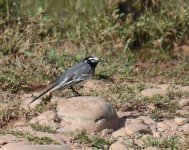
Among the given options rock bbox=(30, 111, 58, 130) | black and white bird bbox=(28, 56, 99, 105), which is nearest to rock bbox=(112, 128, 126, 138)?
rock bbox=(30, 111, 58, 130)

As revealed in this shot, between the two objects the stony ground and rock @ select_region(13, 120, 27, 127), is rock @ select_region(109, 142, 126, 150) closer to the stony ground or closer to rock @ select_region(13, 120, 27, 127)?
the stony ground

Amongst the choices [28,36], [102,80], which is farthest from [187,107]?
[28,36]

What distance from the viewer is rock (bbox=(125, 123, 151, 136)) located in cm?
647

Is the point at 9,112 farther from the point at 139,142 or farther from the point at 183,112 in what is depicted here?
the point at 183,112

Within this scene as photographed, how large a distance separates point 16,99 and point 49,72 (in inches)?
42.5

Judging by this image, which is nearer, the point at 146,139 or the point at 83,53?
the point at 146,139

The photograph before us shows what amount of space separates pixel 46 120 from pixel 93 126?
0.51m

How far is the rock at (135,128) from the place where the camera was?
6473 mm

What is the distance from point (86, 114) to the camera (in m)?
6.41

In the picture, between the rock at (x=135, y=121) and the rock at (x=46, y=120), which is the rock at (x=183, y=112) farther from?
the rock at (x=46, y=120)

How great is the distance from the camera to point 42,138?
603 centimetres

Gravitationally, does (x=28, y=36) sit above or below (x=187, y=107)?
above

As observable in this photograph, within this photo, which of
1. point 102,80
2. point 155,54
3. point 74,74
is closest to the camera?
point 74,74

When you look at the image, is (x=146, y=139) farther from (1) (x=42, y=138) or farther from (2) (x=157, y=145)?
(1) (x=42, y=138)
